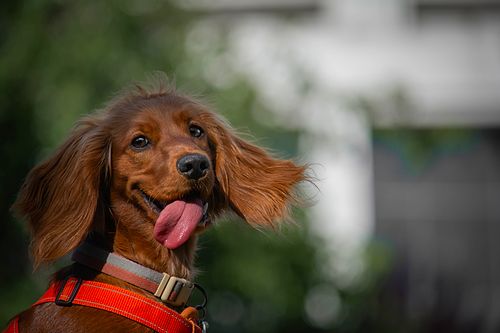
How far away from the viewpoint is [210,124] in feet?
11.4

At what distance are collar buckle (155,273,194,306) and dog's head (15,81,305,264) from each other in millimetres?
120

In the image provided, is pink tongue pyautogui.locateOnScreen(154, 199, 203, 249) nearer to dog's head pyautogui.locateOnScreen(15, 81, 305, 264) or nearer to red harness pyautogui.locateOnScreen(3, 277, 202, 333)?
dog's head pyautogui.locateOnScreen(15, 81, 305, 264)

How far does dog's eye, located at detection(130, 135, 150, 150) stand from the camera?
3219mm

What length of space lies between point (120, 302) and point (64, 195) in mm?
470

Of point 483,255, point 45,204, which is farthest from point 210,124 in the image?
point 483,255

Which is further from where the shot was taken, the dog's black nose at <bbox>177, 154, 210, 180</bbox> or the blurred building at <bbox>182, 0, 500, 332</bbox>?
the blurred building at <bbox>182, 0, 500, 332</bbox>

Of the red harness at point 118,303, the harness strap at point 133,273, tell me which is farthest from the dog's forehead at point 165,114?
the red harness at point 118,303

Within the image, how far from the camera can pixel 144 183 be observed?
3123 millimetres

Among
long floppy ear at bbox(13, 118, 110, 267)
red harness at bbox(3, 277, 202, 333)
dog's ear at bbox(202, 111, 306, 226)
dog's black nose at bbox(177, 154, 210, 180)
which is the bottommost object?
red harness at bbox(3, 277, 202, 333)

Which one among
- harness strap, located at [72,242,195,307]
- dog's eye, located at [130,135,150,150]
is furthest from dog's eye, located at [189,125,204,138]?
harness strap, located at [72,242,195,307]

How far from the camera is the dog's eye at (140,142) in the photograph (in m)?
3.22

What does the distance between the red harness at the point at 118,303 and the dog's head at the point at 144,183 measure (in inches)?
5.9

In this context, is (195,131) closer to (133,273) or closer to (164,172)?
(164,172)

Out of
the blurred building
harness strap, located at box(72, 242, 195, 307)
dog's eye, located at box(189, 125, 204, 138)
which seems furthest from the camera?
the blurred building
